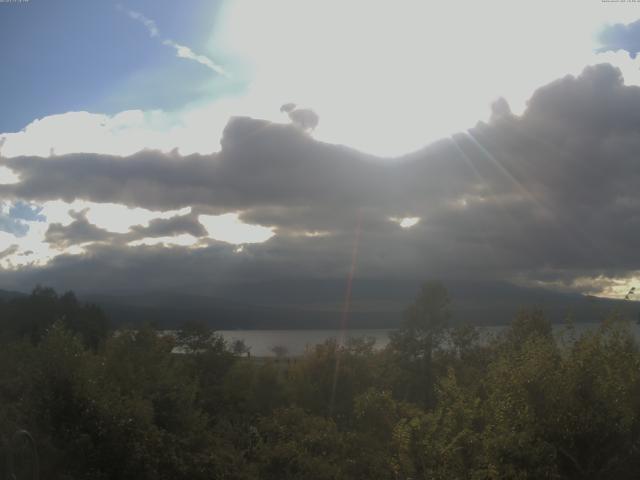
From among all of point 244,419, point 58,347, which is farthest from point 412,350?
point 58,347

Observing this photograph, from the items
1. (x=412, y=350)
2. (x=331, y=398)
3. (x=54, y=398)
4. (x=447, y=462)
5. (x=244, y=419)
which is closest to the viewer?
(x=447, y=462)

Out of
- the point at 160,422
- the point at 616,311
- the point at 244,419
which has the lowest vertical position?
the point at 244,419

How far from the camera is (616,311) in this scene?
39.7 feet

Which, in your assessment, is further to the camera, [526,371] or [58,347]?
[58,347]

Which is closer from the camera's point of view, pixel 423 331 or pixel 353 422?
pixel 353 422

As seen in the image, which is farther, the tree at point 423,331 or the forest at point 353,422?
the tree at point 423,331

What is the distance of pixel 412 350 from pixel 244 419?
1964 centimetres

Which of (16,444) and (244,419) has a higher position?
(16,444)

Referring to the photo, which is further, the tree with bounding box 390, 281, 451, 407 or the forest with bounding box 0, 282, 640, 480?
the tree with bounding box 390, 281, 451, 407

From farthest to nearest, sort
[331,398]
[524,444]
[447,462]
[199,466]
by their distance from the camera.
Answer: [331,398]
[199,466]
[447,462]
[524,444]

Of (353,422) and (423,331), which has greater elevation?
(423,331)

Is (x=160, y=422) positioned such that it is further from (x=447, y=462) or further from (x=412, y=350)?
(x=412, y=350)

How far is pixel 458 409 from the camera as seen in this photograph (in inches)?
448

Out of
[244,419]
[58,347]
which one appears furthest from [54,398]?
[244,419]
